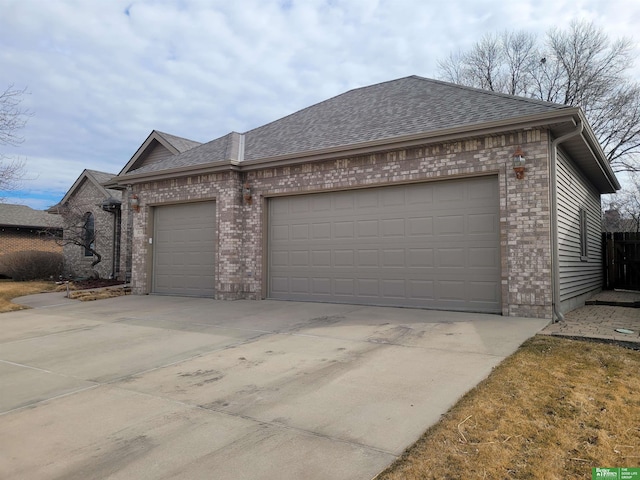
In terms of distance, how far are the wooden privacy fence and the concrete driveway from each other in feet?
30.1

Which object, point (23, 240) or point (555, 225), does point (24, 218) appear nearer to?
point (23, 240)

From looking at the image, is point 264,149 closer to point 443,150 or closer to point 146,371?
point 443,150

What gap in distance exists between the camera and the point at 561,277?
8383 millimetres

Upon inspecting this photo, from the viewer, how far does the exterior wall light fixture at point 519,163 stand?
7.88m

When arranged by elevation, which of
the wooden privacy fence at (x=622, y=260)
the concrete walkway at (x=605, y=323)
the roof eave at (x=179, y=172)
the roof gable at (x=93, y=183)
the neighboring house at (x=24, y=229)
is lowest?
the concrete walkway at (x=605, y=323)

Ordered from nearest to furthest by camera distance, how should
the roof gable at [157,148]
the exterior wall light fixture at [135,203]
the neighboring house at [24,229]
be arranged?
1. the exterior wall light fixture at [135,203]
2. the roof gable at [157,148]
3. the neighboring house at [24,229]

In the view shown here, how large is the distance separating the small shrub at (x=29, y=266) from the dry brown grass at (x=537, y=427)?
21.5 metres

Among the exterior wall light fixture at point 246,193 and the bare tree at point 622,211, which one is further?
the bare tree at point 622,211

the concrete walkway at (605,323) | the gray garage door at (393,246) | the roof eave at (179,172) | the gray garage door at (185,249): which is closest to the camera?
the concrete walkway at (605,323)

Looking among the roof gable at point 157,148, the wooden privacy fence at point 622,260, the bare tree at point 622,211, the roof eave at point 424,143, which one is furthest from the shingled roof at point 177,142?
the bare tree at point 622,211

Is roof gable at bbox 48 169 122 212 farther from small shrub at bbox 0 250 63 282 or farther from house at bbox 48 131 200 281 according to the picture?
small shrub at bbox 0 250 63 282

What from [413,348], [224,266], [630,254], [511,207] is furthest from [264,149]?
[630,254]

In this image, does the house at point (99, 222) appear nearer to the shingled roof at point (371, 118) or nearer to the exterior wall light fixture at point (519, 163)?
the shingled roof at point (371, 118)

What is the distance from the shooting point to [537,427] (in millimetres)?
3336
